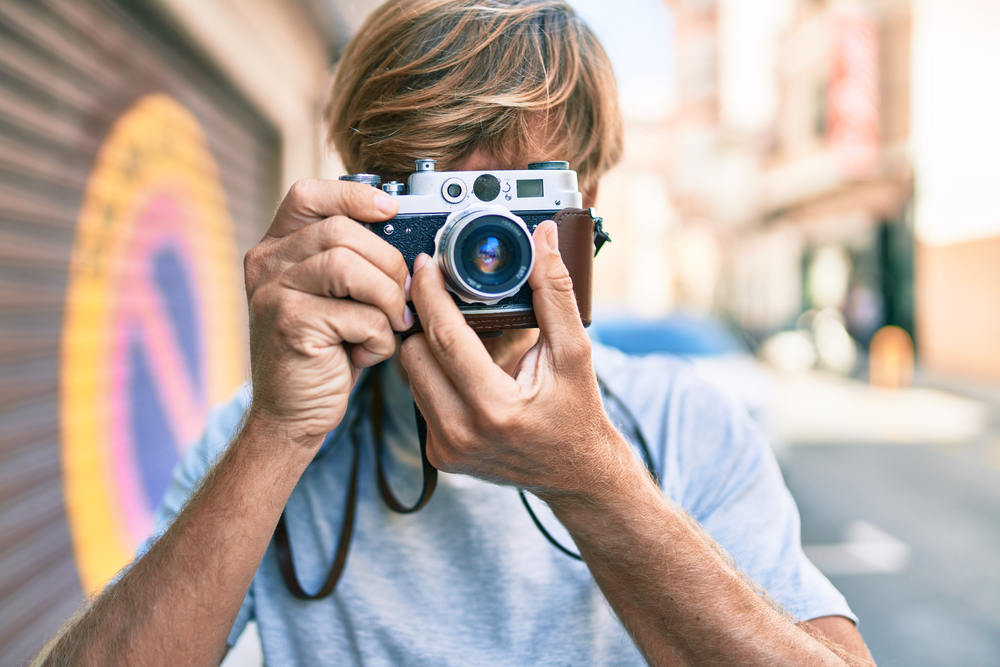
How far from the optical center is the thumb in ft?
3.32

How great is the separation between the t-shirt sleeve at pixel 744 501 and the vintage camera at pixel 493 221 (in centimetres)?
42

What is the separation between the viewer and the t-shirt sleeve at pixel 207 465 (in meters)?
1.25

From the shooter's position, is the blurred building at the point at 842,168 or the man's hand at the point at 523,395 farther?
the blurred building at the point at 842,168

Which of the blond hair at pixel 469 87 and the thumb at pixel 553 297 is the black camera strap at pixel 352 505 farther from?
the blond hair at pixel 469 87

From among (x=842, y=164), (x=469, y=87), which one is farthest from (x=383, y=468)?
(x=842, y=164)

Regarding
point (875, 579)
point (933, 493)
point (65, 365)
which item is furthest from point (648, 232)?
point (65, 365)

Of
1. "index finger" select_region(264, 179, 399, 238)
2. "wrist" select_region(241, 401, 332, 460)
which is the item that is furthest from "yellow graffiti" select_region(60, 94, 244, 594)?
"index finger" select_region(264, 179, 399, 238)

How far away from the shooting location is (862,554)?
4410mm

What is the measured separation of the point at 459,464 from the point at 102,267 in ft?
6.30

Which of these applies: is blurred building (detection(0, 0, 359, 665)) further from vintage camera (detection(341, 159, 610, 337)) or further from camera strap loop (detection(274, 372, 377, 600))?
vintage camera (detection(341, 159, 610, 337))

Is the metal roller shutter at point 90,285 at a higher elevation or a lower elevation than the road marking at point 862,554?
higher

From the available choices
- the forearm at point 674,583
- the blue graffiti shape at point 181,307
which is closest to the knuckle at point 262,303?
the forearm at point 674,583

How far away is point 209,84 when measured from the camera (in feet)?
10.9

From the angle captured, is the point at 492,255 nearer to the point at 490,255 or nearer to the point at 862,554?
the point at 490,255
